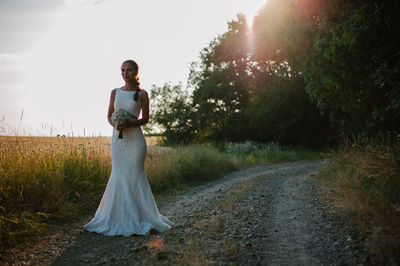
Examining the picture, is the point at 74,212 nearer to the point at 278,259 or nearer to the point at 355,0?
the point at 278,259

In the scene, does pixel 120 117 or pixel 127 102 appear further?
pixel 127 102

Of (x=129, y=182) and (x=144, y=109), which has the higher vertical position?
(x=144, y=109)

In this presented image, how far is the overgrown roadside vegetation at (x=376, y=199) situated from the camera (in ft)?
12.0

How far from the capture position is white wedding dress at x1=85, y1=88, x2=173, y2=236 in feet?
16.1

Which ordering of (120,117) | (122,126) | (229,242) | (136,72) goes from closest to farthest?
(229,242), (120,117), (122,126), (136,72)

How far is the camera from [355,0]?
7488mm

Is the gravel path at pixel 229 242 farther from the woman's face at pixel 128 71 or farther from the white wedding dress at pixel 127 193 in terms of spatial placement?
the woman's face at pixel 128 71

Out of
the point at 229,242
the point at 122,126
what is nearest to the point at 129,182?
the point at 122,126

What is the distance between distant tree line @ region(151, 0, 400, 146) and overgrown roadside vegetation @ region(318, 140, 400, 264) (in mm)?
1302

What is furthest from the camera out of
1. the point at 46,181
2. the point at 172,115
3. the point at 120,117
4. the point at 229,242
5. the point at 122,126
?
the point at 172,115

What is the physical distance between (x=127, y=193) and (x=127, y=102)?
1.58 m

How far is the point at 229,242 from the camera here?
4234 millimetres

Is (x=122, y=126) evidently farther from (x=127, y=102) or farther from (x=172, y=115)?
(x=172, y=115)

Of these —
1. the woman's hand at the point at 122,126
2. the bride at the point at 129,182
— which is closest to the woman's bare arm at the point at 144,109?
the bride at the point at 129,182
